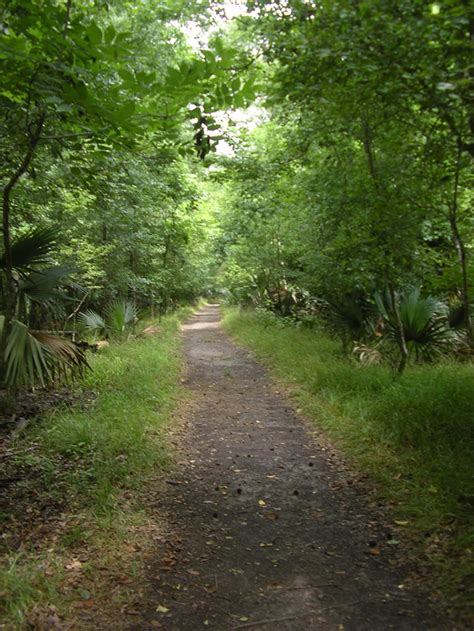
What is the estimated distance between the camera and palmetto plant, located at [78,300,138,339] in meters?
11.0

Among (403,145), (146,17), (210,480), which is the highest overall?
(146,17)

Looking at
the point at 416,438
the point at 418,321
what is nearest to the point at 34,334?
the point at 416,438

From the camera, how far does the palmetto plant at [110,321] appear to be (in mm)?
11047

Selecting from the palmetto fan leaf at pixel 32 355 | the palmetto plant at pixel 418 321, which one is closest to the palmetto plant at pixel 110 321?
the palmetto fan leaf at pixel 32 355

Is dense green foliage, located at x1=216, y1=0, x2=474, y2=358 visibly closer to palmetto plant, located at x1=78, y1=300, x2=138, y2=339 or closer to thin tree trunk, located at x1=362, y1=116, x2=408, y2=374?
thin tree trunk, located at x1=362, y1=116, x2=408, y2=374

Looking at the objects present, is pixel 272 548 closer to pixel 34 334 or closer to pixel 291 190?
pixel 34 334

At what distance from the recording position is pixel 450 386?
585 cm

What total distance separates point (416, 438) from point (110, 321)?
8.82 m

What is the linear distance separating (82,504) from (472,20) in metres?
4.87

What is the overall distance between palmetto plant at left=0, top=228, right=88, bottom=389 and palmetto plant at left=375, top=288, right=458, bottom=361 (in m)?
4.91

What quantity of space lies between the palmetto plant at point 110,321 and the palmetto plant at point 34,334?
4.66 meters

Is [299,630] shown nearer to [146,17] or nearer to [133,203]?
[146,17]

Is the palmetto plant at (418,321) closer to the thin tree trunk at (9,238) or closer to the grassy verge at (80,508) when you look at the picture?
the grassy verge at (80,508)

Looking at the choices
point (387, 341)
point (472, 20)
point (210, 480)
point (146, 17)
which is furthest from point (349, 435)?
point (146, 17)
